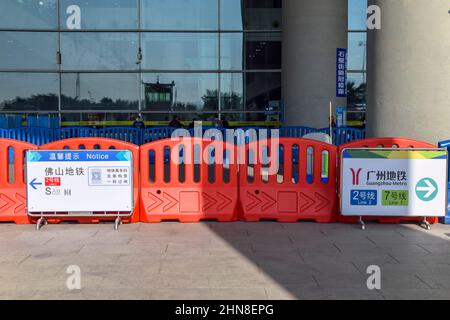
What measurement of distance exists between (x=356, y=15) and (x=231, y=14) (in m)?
5.45

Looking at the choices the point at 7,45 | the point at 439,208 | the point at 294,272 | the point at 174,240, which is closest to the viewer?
the point at 294,272

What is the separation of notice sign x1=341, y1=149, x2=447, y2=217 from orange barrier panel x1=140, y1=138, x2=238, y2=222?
1.84 meters

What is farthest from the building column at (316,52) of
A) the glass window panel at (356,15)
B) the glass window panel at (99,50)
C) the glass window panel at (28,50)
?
the glass window panel at (28,50)

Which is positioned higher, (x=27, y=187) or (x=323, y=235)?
(x=27, y=187)

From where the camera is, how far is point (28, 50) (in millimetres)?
23172

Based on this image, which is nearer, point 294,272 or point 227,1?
point 294,272

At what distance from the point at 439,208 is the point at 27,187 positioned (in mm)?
6284

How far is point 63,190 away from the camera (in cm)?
825

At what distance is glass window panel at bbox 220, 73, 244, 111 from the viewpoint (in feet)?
77.7

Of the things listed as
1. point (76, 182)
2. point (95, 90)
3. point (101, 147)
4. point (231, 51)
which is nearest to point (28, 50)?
point (95, 90)

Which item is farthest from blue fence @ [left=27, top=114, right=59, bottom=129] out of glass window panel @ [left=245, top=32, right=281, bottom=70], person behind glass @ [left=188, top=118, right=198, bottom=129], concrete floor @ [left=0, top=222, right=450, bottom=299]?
concrete floor @ [left=0, top=222, right=450, bottom=299]

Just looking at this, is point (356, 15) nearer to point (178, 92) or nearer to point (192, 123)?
point (178, 92)
